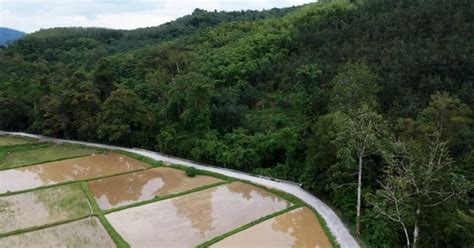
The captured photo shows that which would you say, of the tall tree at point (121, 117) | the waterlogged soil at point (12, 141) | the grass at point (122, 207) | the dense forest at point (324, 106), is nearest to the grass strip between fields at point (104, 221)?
the grass at point (122, 207)

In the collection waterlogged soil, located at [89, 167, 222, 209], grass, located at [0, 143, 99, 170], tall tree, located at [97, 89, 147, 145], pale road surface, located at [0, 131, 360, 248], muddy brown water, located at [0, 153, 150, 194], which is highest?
tall tree, located at [97, 89, 147, 145]

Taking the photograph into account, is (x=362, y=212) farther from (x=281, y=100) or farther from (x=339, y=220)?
(x=281, y=100)

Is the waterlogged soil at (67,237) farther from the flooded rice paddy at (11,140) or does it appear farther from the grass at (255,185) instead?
the flooded rice paddy at (11,140)

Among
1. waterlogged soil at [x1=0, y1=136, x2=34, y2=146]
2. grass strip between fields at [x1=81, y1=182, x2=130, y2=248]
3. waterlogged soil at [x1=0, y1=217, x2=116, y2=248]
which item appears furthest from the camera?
waterlogged soil at [x1=0, y1=136, x2=34, y2=146]

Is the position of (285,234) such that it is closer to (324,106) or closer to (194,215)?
(194,215)

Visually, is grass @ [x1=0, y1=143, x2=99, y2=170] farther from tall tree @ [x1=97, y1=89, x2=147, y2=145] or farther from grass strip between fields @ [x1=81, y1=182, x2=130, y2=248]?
grass strip between fields @ [x1=81, y1=182, x2=130, y2=248]

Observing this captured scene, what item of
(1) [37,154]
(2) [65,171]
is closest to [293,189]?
(2) [65,171]

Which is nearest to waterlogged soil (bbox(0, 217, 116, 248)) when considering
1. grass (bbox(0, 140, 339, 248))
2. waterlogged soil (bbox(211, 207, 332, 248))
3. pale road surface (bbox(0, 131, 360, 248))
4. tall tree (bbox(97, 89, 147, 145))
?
grass (bbox(0, 140, 339, 248))

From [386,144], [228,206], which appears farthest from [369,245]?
[228,206]
